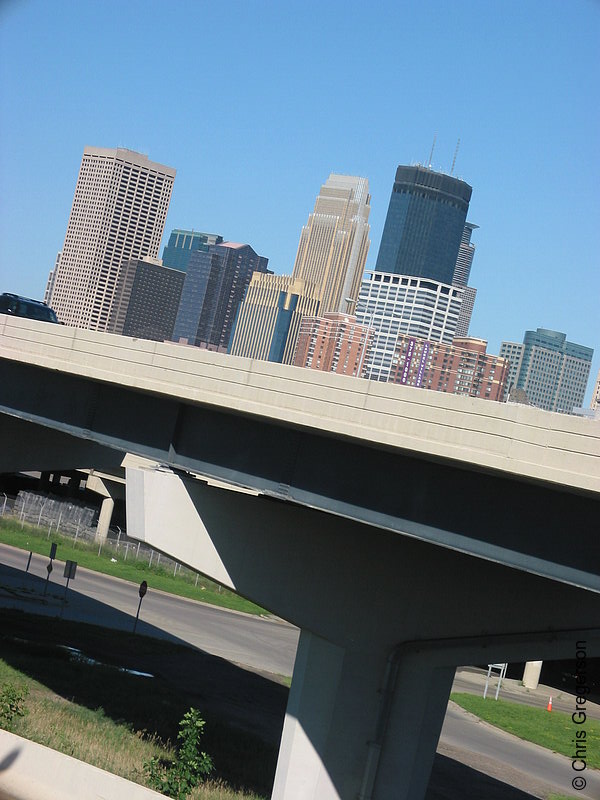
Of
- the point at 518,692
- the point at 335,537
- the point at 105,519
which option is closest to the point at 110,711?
the point at 335,537

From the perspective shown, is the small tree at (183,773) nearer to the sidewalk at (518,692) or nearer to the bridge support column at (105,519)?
the sidewalk at (518,692)

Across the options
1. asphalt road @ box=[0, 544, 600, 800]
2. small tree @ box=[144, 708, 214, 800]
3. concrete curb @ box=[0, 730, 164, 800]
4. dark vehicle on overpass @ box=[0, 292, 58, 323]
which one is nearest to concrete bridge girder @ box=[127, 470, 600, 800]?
small tree @ box=[144, 708, 214, 800]

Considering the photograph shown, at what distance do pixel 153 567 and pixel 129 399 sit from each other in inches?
1524

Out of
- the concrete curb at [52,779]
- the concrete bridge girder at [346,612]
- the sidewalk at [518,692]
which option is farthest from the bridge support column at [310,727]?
the sidewalk at [518,692]

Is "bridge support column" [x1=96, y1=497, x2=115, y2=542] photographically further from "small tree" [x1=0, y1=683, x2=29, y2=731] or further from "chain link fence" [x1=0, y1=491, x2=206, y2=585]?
"small tree" [x1=0, y1=683, x2=29, y2=731]

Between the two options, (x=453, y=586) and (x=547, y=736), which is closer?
(x=453, y=586)

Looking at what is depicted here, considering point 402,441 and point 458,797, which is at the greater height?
point 402,441

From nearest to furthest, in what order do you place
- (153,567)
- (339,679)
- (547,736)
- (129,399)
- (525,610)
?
(525,610) < (339,679) < (129,399) < (547,736) < (153,567)

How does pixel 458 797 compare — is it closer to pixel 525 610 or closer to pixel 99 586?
pixel 525 610

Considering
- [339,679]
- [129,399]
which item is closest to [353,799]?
[339,679]

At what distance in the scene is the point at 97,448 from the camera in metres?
25.7

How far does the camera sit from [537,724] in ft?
124

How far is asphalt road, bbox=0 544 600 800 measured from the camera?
28.8m

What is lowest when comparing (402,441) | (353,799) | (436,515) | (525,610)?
(353,799)
